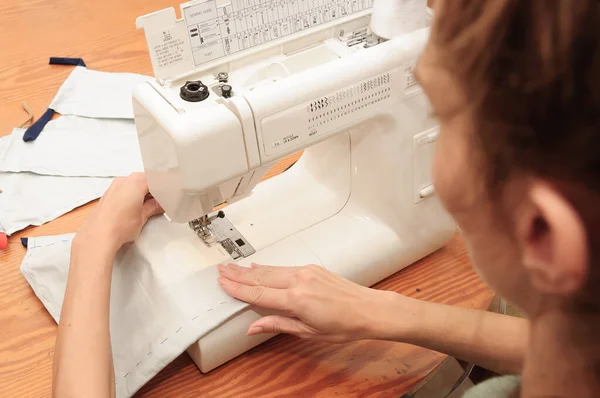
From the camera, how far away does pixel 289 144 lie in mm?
855

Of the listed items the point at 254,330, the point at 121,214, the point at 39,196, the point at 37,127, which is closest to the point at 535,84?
the point at 254,330

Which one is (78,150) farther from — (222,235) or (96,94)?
(222,235)

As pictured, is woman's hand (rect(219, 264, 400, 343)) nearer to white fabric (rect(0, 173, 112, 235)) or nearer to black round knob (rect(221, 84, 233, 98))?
black round knob (rect(221, 84, 233, 98))

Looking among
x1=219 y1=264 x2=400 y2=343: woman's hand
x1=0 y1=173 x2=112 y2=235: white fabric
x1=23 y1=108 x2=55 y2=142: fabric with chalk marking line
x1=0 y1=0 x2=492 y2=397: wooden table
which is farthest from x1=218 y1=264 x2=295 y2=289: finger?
x1=23 y1=108 x2=55 y2=142: fabric with chalk marking line

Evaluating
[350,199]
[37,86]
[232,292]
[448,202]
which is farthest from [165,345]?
[37,86]

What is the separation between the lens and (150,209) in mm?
1032

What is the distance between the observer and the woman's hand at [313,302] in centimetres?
87

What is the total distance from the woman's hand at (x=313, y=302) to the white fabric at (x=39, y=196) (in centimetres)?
43

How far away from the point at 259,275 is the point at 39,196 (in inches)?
21.1

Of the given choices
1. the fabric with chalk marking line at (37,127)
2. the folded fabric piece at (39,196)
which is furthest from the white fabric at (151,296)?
the fabric with chalk marking line at (37,127)

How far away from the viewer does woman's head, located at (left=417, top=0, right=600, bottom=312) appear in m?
0.33

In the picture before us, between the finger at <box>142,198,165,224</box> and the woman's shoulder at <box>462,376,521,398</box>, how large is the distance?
54cm

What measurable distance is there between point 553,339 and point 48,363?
2.36 ft

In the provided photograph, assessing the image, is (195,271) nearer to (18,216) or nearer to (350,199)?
(350,199)
